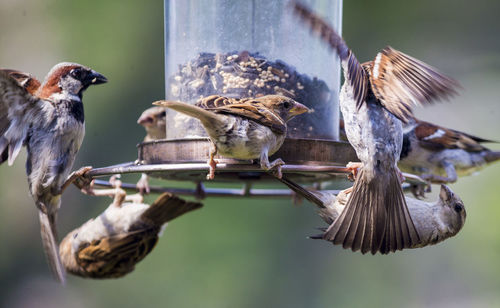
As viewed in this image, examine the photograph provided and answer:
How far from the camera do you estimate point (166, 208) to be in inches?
211

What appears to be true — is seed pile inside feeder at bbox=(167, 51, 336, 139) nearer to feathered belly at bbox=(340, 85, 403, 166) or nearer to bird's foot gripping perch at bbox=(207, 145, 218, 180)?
feathered belly at bbox=(340, 85, 403, 166)

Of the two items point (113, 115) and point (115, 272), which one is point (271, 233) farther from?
point (115, 272)

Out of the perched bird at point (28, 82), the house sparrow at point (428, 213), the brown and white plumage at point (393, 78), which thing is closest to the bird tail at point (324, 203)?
the house sparrow at point (428, 213)

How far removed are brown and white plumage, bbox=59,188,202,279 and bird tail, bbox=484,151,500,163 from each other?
3.62 metres

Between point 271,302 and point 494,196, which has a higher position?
point 494,196

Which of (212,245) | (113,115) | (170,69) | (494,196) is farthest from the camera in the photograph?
(113,115)

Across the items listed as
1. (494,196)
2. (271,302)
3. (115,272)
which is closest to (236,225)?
(271,302)

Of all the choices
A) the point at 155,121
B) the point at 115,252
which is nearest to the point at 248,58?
the point at 155,121

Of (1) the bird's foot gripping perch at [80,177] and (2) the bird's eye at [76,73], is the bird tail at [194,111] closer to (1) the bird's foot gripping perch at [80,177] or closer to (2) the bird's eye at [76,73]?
(1) the bird's foot gripping perch at [80,177]

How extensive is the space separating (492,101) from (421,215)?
19.4 ft

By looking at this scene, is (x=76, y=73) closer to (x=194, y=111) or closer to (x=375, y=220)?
(x=194, y=111)

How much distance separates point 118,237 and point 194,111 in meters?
2.03

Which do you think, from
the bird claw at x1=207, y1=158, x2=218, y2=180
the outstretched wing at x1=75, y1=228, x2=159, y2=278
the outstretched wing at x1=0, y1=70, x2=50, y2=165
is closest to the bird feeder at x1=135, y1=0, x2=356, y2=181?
the bird claw at x1=207, y1=158, x2=218, y2=180

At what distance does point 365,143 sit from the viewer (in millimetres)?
4582
